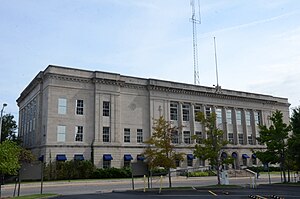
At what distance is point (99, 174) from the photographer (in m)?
47.4

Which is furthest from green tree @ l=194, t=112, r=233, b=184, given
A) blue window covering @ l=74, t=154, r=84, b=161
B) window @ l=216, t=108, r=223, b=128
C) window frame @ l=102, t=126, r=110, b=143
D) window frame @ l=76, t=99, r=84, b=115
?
window @ l=216, t=108, r=223, b=128

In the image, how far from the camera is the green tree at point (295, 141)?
1293 inches

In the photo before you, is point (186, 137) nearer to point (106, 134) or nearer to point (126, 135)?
point (126, 135)

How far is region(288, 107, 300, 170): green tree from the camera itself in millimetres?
32844

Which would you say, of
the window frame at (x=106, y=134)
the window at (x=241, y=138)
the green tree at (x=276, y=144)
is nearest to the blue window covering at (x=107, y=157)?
the window frame at (x=106, y=134)

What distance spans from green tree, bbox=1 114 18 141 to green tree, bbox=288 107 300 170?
43655 millimetres

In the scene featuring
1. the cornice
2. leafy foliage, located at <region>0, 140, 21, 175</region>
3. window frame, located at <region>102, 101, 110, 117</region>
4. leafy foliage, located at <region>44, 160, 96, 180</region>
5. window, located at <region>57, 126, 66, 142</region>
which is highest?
the cornice

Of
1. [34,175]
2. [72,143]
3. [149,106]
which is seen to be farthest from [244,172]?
[34,175]

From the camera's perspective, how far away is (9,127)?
60562 mm

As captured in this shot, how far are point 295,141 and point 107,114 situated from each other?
95.3ft

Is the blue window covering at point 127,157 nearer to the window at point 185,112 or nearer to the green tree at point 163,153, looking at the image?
the window at point 185,112

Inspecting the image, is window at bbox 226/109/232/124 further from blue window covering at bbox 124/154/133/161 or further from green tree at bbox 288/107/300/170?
green tree at bbox 288/107/300/170

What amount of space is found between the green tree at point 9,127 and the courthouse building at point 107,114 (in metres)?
2.11

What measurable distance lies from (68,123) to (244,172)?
1167 inches
